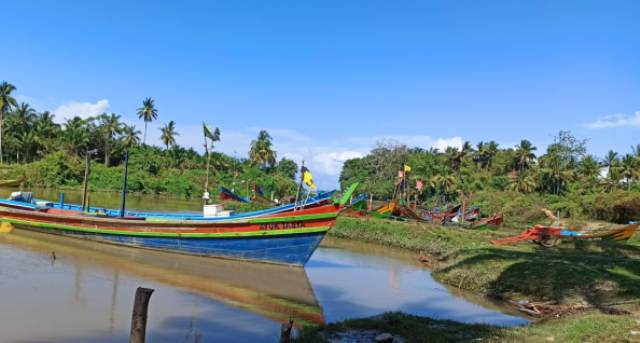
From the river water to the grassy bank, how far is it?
47.8 inches

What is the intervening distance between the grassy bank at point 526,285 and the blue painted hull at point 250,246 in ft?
16.8

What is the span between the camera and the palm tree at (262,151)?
2990 inches

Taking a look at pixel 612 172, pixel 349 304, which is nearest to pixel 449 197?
pixel 612 172

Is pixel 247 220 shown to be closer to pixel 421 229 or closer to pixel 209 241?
pixel 209 241

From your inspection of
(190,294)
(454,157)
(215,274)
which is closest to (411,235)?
(215,274)

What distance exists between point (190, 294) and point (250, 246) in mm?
5129

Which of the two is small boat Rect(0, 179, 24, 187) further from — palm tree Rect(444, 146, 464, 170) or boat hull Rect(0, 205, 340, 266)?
palm tree Rect(444, 146, 464, 170)

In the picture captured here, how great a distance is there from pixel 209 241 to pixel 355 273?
219 inches

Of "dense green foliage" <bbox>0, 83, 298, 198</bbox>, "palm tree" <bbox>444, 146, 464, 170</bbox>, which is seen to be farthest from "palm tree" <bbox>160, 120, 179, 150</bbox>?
"palm tree" <bbox>444, 146, 464, 170</bbox>

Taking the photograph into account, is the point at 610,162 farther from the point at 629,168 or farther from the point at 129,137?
the point at 129,137

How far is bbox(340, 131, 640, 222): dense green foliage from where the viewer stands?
4275 centimetres

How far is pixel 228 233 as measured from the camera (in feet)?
59.1

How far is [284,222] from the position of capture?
56.8ft

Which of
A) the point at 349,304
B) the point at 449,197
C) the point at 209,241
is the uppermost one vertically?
the point at 449,197
